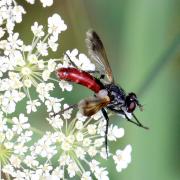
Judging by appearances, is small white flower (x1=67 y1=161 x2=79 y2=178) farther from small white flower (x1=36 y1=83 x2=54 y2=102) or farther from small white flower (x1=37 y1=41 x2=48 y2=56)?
small white flower (x1=37 y1=41 x2=48 y2=56)

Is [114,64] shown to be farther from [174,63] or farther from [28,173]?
[28,173]

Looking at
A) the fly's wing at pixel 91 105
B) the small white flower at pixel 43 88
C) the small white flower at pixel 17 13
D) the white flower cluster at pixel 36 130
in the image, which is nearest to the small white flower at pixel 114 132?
the white flower cluster at pixel 36 130

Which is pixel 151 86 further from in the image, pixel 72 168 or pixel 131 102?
pixel 72 168

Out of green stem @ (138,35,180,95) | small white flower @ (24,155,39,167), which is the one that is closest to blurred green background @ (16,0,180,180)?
green stem @ (138,35,180,95)

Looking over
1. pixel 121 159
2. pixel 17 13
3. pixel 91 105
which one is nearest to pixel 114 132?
pixel 121 159

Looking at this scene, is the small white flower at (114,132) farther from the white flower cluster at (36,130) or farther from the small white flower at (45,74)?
the small white flower at (45,74)
